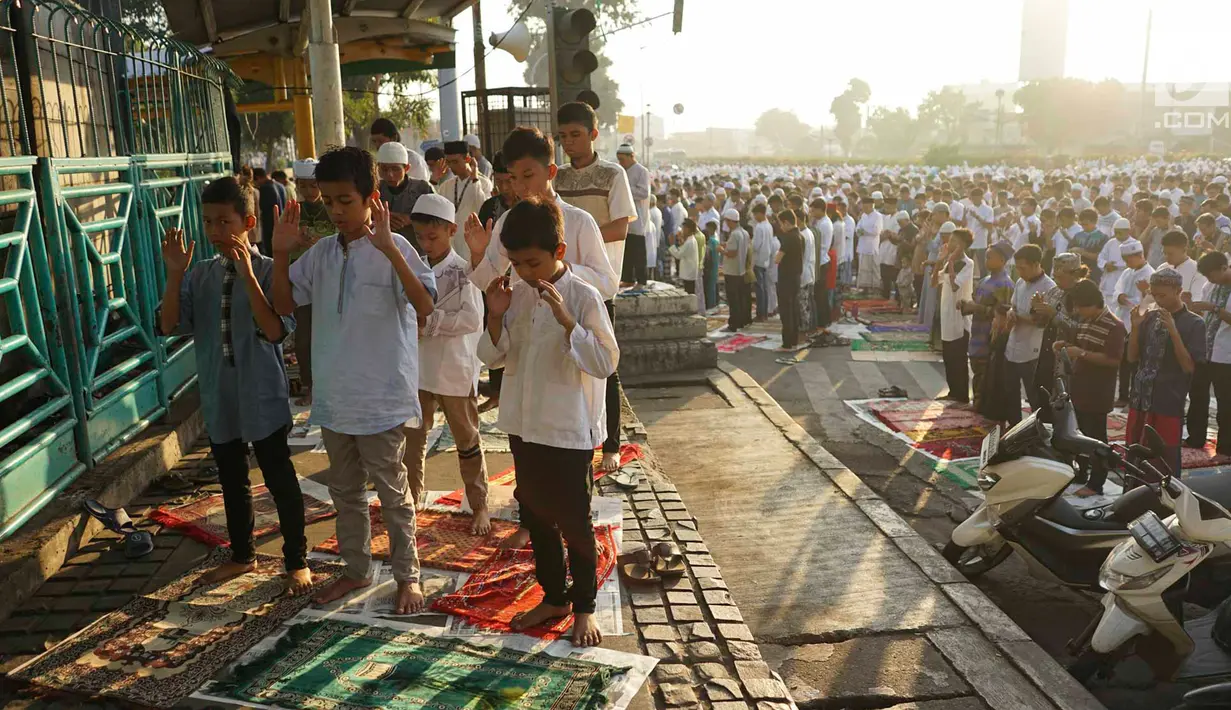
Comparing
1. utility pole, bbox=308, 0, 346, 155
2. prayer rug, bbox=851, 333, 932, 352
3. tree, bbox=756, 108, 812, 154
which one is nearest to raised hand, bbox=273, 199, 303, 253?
utility pole, bbox=308, 0, 346, 155

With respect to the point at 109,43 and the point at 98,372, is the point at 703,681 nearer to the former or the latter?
the point at 98,372

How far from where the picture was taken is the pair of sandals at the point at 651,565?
4367 mm

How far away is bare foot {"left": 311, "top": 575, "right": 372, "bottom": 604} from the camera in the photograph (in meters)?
3.96

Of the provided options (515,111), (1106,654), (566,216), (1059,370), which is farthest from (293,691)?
(515,111)

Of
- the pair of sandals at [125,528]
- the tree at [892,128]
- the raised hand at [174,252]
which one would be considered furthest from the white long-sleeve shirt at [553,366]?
the tree at [892,128]

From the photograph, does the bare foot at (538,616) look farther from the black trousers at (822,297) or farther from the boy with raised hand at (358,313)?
the black trousers at (822,297)

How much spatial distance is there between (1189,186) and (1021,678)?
20526 millimetres

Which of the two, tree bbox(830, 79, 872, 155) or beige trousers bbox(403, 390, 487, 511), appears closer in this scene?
beige trousers bbox(403, 390, 487, 511)

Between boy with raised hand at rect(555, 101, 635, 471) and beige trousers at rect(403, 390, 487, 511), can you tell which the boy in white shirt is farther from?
boy with raised hand at rect(555, 101, 635, 471)

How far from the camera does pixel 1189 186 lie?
819 inches

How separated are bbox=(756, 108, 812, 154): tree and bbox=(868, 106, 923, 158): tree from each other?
53.2 metres

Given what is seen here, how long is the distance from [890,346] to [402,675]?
1036 cm

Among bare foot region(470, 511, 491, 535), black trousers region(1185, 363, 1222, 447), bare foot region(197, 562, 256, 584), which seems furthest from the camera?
black trousers region(1185, 363, 1222, 447)

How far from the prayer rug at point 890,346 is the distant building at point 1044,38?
146 metres
